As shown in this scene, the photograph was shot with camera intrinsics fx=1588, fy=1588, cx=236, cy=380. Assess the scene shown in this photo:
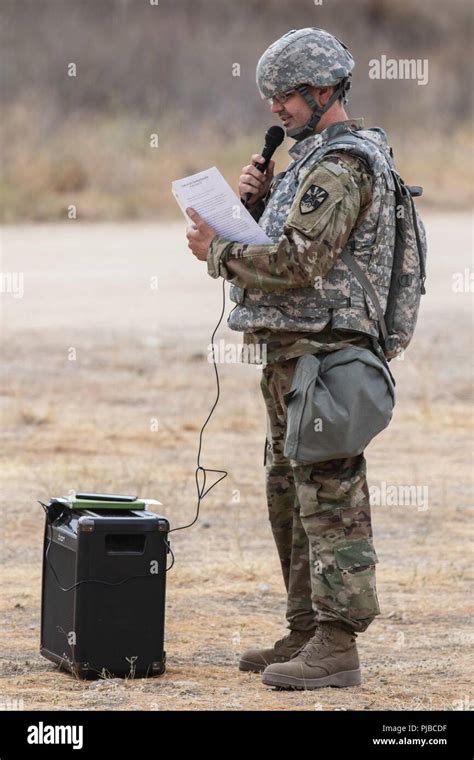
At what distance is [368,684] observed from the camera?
5602 mm

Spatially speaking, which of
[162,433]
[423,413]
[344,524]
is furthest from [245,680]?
[423,413]

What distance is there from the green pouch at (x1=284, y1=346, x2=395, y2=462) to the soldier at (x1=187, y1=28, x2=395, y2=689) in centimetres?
8

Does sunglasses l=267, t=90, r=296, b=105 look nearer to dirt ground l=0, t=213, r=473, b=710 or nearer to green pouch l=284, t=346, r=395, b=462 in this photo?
green pouch l=284, t=346, r=395, b=462

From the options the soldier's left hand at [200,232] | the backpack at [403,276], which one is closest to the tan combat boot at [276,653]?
the backpack at [403,276]

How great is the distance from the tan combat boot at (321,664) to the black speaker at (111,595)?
0.48 meters

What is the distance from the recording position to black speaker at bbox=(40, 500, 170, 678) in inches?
216

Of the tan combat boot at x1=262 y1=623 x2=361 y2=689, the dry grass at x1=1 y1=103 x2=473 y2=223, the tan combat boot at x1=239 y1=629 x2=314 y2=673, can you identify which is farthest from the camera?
the dry grass at x1=1 y1=103 x2=473 y2=223

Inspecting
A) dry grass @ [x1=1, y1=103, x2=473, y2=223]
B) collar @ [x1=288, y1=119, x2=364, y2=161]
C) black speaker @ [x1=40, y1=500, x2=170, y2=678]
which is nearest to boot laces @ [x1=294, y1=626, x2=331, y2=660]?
black speaker @ [x1=40, y1=500, x2=170, y2=678]

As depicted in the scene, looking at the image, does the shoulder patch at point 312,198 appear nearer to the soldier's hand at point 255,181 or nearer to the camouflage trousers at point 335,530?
the soldier's hand at point 255,181

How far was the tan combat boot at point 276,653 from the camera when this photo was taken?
5.64 metres

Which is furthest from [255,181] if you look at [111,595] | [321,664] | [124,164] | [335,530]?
[124,164]

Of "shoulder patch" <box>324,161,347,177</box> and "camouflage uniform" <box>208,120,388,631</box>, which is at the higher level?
"shoulder patch" <box>324,161,347,177</box>
